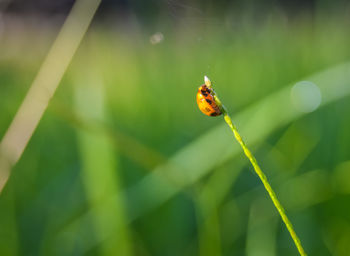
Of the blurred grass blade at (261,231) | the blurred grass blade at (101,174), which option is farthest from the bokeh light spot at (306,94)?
the blurred grass blade at (101,174)

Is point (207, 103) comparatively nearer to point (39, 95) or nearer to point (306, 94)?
point (39, 95)

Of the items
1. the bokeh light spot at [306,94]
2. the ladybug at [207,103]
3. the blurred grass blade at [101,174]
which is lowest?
the blurred grass blade at [101,174]

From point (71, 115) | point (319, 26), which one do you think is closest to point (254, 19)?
point (319, 26)

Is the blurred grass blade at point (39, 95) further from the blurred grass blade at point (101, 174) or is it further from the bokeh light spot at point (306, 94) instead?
the bokeh light spot at point (306, 94)

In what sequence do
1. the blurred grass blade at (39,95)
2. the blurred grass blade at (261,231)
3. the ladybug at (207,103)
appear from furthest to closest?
the blurred grass blade at (261,231) → the blurred grass blade at (39,95) → the ladybug at (207,103)

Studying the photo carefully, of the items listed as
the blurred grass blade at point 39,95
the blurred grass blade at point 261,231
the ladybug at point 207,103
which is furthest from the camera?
the blurred grass blade at point 261,231

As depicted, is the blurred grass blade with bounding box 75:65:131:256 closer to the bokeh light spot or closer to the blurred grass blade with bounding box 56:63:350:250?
the blurred grass blade with bounding box 56:63:350:250

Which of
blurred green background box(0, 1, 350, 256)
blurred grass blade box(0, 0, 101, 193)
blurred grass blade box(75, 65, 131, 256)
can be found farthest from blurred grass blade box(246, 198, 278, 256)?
blurred grass blade box(0, 0, 101, 193)

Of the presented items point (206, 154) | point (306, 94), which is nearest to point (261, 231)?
point (206, 154)
